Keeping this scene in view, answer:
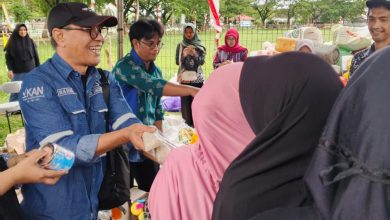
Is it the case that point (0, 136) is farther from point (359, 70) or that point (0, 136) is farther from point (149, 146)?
point (359, 70)

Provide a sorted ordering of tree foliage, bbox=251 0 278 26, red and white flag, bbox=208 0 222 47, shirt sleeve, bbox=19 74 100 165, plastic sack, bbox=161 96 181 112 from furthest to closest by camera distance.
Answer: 1. tree foliage, bbox=251 0 278 26
2. plastic sack, bbox=161 96 181 112
3. red and white flag, bbox=208 0 222 47
4. shirt sleeve, bbox=19 74 100 165

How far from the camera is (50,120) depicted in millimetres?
1567

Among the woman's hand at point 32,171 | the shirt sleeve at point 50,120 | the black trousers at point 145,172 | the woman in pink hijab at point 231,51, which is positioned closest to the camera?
the woman's hand at point 32,171

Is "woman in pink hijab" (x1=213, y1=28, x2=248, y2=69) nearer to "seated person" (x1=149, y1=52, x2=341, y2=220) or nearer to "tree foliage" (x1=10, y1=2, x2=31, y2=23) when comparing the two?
"seated person" (x1=149, y1=52, x2=341, y2=220)

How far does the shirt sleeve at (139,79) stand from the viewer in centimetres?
254

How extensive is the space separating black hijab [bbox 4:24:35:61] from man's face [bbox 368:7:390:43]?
614 cm

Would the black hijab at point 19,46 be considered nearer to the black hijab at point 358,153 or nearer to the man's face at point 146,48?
the man's face at point 146,48

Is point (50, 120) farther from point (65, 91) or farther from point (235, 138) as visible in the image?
point (235, 138)

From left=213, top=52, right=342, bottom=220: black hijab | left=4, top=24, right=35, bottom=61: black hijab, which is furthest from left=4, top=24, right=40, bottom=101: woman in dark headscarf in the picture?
left=213, top=52, right=342, bottom=220: black hijab

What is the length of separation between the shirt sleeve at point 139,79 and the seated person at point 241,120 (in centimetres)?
129

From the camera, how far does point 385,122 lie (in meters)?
0.65

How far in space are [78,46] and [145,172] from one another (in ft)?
4.69

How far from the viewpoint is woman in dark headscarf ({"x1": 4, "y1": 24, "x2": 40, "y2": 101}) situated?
7.30 meters

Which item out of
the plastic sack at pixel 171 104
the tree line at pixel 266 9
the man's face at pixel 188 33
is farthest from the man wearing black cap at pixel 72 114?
the tree line at pixel 266 9
